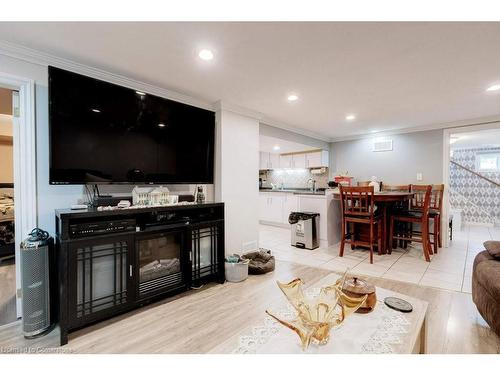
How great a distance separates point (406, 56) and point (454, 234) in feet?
15.9

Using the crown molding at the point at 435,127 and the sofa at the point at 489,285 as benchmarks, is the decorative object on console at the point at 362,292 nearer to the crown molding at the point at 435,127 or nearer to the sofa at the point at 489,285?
the sofa at the point at 489,285

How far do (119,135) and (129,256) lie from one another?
1.05 m

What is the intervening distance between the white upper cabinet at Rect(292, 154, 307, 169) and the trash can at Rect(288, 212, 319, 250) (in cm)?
208

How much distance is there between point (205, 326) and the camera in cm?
184

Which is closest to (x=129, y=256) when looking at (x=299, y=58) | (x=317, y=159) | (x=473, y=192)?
(x=299, y=58)

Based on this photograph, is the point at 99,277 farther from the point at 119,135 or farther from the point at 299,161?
the point at 299,161

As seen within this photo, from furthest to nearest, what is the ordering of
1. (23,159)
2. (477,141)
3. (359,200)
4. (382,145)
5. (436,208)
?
(477,141)
(382,145)
(436,208)
(359,200)
(23,159)

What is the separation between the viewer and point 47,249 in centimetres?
177

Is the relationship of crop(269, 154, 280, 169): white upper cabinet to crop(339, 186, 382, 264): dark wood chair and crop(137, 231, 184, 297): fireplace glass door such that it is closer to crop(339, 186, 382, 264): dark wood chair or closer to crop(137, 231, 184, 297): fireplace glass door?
crop(339, 186, 382, 264): dark wood chair

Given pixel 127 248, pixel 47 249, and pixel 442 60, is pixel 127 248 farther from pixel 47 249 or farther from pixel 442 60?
pixel 442 60

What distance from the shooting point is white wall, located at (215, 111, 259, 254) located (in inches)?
117

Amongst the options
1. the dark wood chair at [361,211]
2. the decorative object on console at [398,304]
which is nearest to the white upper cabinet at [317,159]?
the dark wood chair at [361,211]
